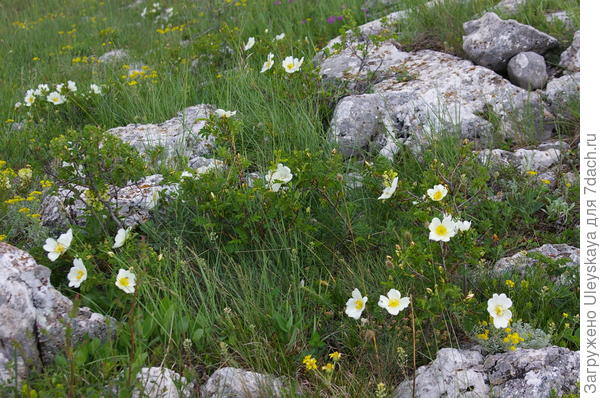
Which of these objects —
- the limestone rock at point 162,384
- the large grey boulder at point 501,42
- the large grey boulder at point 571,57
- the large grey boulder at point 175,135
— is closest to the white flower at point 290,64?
the large grey boulder at point 175,135

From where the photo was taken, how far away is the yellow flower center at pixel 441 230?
2.57 metres

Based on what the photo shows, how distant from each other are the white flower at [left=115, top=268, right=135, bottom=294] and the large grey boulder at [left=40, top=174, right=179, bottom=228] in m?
0.71

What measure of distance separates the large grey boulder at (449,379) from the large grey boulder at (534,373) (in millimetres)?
55

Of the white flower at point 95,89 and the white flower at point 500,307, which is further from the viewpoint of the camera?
the white flower at point 95,89

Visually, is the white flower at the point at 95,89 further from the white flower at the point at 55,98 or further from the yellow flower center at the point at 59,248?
the yellow flower center at the point at 59,248

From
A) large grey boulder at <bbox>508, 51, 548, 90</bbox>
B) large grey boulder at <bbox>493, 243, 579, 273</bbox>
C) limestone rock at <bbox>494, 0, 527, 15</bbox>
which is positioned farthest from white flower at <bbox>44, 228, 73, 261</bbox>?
limestone rock at <bbox>494, 0, 527, 15</bbox>

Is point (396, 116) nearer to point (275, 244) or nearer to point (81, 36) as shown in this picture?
point (275, 244)

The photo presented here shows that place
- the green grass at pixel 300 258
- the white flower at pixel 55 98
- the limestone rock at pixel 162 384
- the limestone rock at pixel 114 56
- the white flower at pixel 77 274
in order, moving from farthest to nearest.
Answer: the limestone rock at pixel 114 56 < the white flower at pixel 55 98 < the white flower at pixel 77 274 < the green grass at pixel 300 258 < the limestone rock at pixel 162 384

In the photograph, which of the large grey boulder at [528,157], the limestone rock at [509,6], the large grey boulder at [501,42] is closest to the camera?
the large grey boulder at [528,157]

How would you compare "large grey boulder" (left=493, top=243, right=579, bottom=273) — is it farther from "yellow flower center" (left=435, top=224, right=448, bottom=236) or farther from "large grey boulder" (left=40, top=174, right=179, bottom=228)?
"large grey boulder" (left=40, top=174, right=179, bottom=228)

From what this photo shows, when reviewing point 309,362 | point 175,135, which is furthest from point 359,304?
point 175,135

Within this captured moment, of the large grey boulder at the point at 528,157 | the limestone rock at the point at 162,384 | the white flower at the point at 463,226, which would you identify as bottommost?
the large grey boulder at the point at 528,157

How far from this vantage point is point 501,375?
2.35 meters

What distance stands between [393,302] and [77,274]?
4.67 feet
